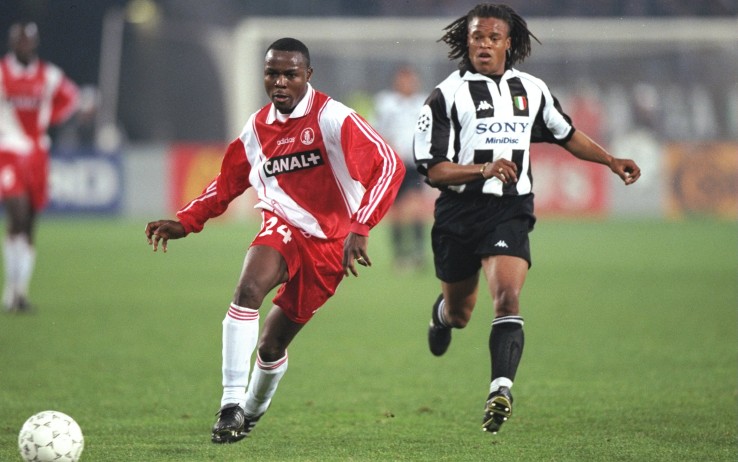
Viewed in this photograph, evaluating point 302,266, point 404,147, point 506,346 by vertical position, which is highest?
point 404,147

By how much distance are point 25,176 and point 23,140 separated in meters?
0.40

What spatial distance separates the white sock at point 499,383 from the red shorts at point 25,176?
7.24 meters

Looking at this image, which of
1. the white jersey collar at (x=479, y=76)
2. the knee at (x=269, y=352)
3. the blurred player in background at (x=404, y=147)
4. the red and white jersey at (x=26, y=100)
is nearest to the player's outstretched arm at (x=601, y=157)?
the white jersey collar at (x=479, y=76)

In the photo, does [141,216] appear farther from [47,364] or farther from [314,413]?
[314,413]

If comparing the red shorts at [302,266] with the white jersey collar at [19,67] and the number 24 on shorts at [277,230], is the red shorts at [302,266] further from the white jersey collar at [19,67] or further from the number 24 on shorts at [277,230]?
the white jersey collar at [19,67]

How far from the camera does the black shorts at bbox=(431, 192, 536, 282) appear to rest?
6.37 metres

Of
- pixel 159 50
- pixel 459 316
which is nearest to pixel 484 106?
pixel 459 316

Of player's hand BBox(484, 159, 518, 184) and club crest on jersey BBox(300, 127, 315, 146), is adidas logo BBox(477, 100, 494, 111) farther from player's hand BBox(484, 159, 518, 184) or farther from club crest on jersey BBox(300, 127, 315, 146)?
club crest on jersey BBox(300, 127, 315, 146)

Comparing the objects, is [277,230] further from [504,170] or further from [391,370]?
[391,370]

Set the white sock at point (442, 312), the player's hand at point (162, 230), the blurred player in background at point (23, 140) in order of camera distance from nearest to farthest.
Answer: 1. the player's hand at point (162, 230)
2. the white sock at point (442, 312)
3. the blurred player in background at point (23, 140)

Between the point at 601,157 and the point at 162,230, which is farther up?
the point at 601,157

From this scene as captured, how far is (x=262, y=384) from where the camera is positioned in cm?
607

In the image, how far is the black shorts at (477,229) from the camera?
637 centimetres

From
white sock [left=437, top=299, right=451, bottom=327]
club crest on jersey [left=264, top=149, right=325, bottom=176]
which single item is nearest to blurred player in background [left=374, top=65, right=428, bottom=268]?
white sock [left=437, top=299, right=451, bottom=327]
